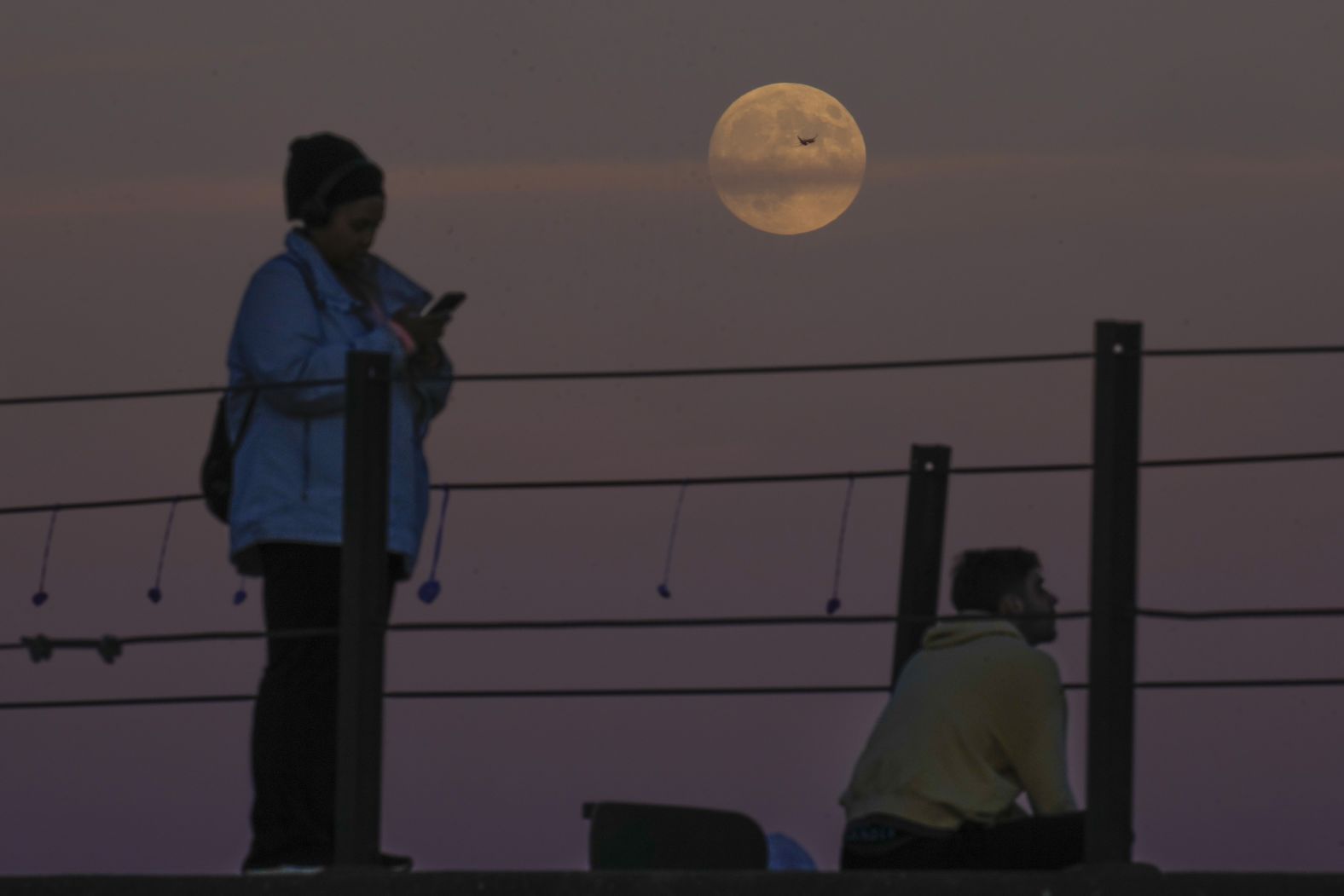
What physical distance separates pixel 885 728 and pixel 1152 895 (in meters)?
0.96

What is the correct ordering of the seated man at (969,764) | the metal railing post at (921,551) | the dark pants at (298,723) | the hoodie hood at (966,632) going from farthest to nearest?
the metal railing post at (921,551) → the hoodie hood at (966,632) → the seated man at (969,764) → the dark pants at (298,723)

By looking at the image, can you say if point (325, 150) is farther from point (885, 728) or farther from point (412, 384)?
point (885, 728)

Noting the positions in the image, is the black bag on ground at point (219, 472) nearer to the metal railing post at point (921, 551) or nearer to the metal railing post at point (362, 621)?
the metal railing post at point (362, 621)

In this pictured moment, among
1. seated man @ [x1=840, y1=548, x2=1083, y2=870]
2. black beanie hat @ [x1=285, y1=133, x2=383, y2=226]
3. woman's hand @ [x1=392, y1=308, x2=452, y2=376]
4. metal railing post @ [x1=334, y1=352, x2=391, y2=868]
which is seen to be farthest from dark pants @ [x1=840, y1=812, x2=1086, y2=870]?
black beanie hat @ [x1=285, y1=133, x2=383, y2=226]

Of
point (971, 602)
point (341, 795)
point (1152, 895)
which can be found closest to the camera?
point (1152, 895)

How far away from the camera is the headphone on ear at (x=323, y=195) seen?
4.50 meters

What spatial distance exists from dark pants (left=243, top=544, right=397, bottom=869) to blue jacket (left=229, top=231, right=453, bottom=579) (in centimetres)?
6

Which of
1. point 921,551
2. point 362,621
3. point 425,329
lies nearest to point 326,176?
point 425,329

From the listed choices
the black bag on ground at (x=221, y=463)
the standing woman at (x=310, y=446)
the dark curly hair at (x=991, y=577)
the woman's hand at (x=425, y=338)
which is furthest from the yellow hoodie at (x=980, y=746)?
the black bag on ground at (x=221, y=463)

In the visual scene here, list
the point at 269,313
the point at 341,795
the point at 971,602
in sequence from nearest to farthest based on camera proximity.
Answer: the point at 341,795
the point at 269,313
the point at 971,602

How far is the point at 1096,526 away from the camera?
393cm

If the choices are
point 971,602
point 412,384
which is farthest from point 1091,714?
point 412,384

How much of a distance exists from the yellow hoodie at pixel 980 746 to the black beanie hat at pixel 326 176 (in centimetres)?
130

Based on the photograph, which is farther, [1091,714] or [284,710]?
[284,710]
